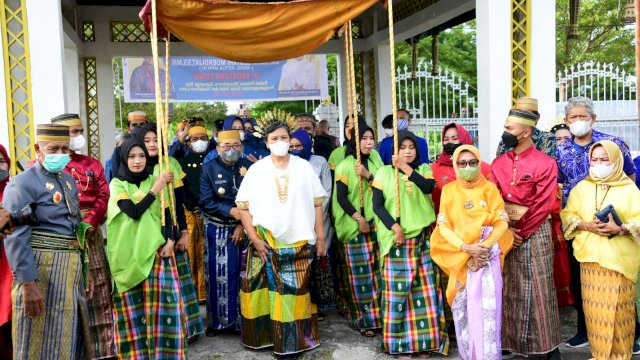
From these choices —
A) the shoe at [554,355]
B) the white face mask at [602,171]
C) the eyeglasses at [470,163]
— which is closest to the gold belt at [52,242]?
the eyeglasses at [470,163]

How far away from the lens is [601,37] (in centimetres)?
2050

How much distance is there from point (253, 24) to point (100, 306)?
236 cm

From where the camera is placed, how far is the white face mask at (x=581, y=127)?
447cm

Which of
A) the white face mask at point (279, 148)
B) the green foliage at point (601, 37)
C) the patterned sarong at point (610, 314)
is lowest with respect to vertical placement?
the patterned sarong at point (610, 314)

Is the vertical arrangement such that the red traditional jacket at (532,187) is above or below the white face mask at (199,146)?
below

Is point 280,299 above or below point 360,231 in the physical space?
below

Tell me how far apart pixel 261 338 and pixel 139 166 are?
164 cm

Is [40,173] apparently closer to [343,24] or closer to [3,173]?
[3,173]

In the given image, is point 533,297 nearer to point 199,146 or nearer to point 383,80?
point 199,146

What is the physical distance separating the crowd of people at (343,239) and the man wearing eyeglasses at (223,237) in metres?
0.01

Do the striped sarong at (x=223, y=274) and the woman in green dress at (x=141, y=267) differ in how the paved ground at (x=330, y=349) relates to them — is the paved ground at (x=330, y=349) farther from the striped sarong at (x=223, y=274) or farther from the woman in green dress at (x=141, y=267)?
the woman in green dress at (x=141, y=267)

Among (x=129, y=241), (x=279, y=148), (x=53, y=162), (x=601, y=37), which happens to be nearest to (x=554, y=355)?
(x=279, y=148)

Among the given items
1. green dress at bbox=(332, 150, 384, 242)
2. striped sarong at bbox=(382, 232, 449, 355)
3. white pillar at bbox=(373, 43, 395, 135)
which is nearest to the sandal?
striped sarong at bbox=(382, 232, 449, 355)

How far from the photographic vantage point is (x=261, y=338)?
14.9 ft
